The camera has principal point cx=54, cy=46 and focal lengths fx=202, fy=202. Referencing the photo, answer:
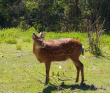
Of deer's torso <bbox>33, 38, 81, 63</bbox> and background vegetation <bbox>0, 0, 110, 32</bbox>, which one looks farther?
background vegetation <bbox>0, 0, 110, 32</bbox>

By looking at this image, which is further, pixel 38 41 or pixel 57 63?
pixel 57 63

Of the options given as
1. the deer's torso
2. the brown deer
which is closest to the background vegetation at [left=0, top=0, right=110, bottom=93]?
the brown deer

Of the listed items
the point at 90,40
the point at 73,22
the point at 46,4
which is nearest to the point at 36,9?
the point at 46,4

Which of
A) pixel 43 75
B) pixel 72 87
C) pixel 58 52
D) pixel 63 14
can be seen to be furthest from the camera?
pixel 63 14

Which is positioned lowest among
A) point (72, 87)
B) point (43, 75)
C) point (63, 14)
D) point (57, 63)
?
point (72, 87)

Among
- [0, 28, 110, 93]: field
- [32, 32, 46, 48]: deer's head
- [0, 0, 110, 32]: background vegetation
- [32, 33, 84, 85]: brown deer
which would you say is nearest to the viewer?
[32, 32, 46, 48]: deer's head

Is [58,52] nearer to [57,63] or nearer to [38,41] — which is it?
[38,41]

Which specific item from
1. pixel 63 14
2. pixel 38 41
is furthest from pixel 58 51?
pixel 63 14

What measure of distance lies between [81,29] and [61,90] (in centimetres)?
1167

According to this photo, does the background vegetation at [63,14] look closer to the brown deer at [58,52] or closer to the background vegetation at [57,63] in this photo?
the background vegetation at [57,63]

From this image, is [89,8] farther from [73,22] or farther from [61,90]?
[61,90]

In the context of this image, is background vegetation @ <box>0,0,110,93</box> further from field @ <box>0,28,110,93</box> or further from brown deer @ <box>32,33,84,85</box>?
brown deer @ <box>32,33,84,85</box>

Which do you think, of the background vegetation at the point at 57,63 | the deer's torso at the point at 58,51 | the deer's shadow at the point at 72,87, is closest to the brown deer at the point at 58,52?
the deer's torso at the point at 58,51

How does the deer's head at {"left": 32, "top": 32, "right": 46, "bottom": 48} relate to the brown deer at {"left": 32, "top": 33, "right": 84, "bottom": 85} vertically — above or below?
above
